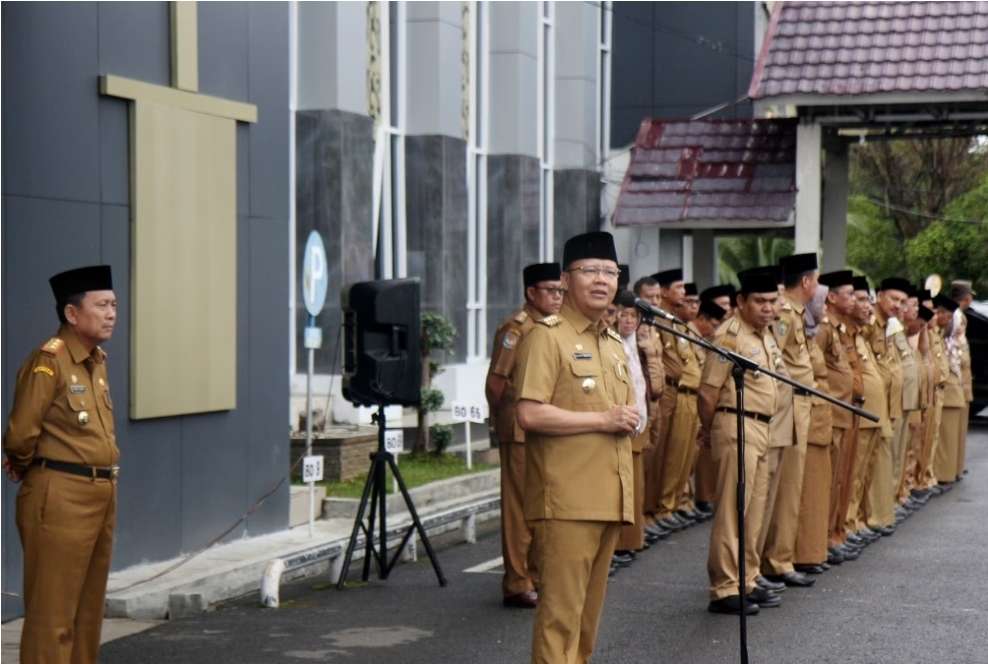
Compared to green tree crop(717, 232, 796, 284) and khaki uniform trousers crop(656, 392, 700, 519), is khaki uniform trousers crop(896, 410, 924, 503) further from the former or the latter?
green tree crop(717, 232, 796, 284)

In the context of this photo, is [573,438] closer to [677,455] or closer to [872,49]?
[677,455]

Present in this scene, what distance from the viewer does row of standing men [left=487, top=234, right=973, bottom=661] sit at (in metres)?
11.1

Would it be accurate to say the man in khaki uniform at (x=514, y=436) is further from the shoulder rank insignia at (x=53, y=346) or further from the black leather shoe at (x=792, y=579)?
the shoulder rank insignia at (x=53, y=346)

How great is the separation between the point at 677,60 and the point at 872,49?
7.44 metres

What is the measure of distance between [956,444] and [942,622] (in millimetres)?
9507

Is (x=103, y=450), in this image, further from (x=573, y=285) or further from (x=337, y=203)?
(x=337, y=203)

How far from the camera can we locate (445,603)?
11.6 m

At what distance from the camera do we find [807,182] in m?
24.0

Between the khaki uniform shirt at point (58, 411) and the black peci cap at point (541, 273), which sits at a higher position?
the black peci cap at point (541, 273)

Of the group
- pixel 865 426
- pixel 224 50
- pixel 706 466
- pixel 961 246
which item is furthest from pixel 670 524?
pixel 961 246

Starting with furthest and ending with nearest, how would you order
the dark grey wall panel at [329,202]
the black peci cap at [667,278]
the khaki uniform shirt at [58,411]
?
the dark grey wall panel at [329,202], the black peci cap at [667,278], the khaki uniform shirt at [58,411]

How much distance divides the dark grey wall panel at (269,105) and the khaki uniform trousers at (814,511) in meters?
4.57

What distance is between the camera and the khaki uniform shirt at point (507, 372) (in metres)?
11.4

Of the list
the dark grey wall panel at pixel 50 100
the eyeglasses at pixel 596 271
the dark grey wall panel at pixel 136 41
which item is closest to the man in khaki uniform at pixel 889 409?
the dark grey wall panel at pixel 136 41
